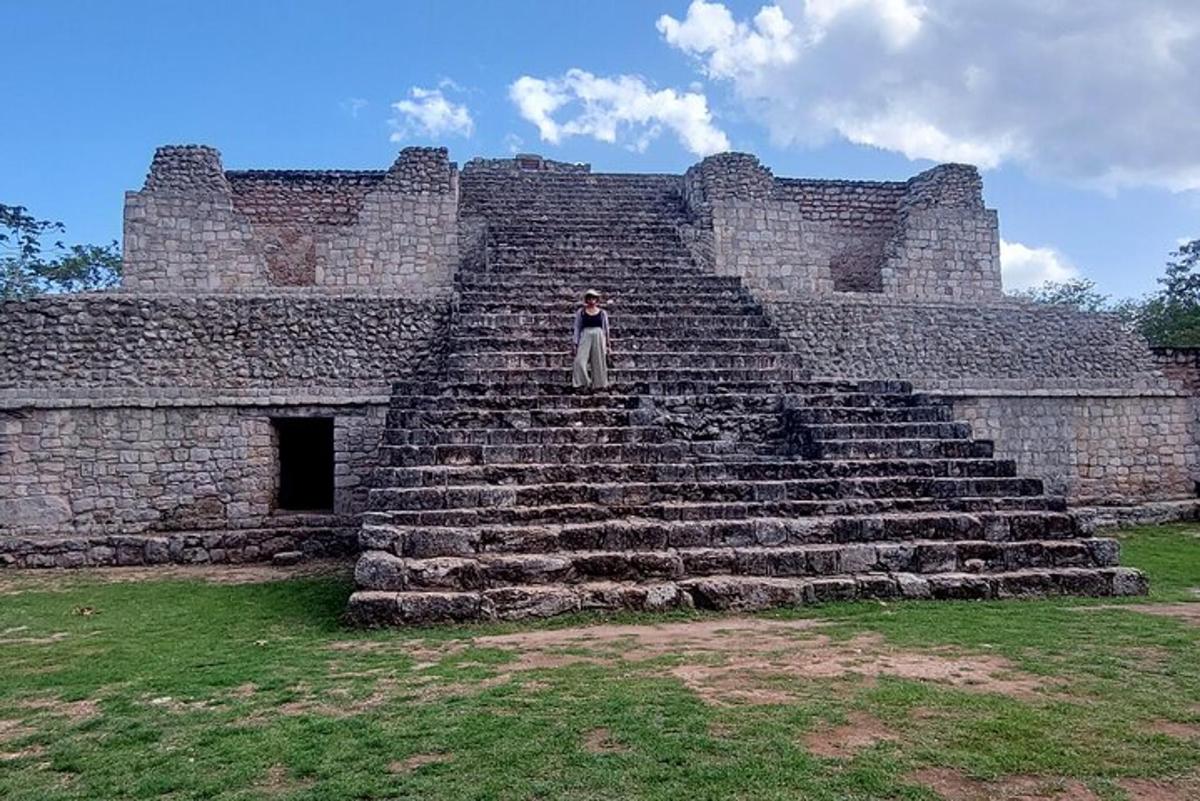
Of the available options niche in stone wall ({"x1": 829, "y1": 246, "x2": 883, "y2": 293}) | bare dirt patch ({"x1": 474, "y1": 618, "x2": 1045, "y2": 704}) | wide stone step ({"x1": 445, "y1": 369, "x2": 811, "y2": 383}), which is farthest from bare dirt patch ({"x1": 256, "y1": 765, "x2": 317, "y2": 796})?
niche in stone wall ({"x1": 829, "y1": 246, "x2": 883, "y2": 293})

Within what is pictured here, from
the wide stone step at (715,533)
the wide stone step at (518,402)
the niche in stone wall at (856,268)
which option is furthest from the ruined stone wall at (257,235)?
the niche in stone wall at (856,268)

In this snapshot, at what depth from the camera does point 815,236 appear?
551 inches

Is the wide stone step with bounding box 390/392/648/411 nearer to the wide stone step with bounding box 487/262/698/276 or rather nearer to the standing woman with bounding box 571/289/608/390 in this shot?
the standing woman with bounding box 571/289/608/390

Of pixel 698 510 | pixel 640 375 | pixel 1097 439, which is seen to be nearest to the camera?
pixel 698 510

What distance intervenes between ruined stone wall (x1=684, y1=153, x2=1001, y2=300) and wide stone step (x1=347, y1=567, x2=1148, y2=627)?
6.77m

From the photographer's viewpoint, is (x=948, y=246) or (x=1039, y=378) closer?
(x=1039, y=378)

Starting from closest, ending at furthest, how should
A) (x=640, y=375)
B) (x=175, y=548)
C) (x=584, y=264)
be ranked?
(x=640, y=375)
(x=175, y=548)
(x=584, y=264)

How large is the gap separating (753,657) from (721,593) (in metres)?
1.36

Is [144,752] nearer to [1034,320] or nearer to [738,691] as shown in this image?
[738,691]

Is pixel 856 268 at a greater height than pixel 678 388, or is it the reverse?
pixel 856 268

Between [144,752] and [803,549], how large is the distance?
4.68 meters

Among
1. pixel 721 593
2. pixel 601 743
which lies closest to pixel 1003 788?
pixel 601 743

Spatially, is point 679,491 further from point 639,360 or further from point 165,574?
point 165,574

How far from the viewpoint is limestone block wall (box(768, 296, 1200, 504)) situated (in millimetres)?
11930
